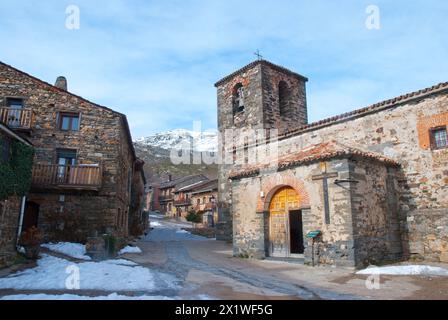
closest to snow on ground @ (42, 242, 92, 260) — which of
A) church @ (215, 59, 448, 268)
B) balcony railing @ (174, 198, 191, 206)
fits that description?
church @ (215, 59, 448, 268)

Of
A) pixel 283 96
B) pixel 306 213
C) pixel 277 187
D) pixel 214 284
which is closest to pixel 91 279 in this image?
pixel 214 284

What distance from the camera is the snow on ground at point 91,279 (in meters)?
7.55

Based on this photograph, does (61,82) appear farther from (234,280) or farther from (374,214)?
(374,214)

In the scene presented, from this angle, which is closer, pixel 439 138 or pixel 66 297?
pixel 66 297

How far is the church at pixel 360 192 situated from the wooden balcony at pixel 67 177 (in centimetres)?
607

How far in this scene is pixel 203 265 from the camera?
11531 millimetres

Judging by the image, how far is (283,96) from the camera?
21656 millimetres

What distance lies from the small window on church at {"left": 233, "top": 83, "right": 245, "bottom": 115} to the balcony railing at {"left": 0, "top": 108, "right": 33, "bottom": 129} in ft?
37.5

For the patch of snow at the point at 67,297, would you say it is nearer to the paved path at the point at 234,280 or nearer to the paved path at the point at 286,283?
the paved path at the point at 234,280

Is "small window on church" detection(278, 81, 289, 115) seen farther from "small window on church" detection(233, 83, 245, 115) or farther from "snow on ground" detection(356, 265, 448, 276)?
"snow on ground" detection(356, 265, 448, 276)

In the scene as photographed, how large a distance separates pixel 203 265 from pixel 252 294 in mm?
4894

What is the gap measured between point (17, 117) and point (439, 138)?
56.4 feet
